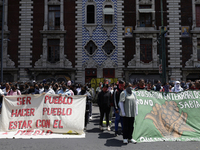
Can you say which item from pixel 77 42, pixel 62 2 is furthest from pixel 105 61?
pixel 62 2

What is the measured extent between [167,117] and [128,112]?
180cm

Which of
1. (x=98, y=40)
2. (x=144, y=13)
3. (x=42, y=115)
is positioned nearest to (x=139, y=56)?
(x=98, y=40)

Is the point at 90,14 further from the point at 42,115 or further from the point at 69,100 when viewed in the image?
the point at 42,115

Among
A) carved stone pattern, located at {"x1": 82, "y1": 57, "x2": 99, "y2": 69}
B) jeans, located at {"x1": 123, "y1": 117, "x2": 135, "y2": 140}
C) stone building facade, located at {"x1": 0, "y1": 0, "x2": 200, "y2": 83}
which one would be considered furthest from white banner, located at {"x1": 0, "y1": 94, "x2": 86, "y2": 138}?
carved stone pattern, located at {"x1": 82, "y1": 57, "x2": 99, "y2": 69}

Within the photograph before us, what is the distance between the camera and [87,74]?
72.9 feet

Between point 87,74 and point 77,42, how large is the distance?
152 inches

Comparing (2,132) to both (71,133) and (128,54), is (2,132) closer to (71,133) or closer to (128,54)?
(71,133)

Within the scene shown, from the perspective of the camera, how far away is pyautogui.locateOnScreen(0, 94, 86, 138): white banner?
24.9 ft

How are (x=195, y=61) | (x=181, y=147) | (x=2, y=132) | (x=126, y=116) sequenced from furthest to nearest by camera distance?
(x=195, y=61) → (x=2, y=132) → (x=126, y=116) → (x=181, y=147)

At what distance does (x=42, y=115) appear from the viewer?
778cm

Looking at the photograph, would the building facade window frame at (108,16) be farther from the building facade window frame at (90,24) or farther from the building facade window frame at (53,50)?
the building facade window frame at (53,50)

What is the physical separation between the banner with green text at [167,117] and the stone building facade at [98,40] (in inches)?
569

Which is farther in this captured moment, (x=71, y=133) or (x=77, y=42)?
(x=77, y=42)

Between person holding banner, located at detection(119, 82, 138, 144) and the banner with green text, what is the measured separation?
0.78 ft
